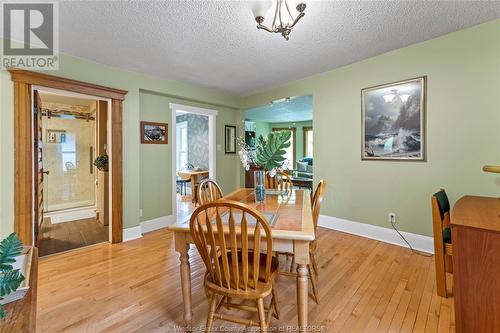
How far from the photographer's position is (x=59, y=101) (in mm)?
4707

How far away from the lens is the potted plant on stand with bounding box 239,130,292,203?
200 centimetres

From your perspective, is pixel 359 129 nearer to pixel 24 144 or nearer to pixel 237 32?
pixel 237 32

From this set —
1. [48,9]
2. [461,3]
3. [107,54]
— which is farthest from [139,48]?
[461,3]

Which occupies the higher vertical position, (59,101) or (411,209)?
(59,101)

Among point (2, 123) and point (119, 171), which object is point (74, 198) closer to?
point (119, 171)

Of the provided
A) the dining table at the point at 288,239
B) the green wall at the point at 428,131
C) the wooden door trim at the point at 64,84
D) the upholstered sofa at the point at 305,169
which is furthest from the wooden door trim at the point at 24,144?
the upholstered sofa at the point at 305,169

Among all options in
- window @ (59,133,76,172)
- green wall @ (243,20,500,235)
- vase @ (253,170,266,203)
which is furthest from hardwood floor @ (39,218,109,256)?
green wall @ (243,20,500,235)

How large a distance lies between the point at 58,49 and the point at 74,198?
3.52 meters

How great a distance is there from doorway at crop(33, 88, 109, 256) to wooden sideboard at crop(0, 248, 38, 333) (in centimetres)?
337

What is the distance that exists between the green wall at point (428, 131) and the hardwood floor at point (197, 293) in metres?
0.66

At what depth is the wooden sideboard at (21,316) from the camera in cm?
65

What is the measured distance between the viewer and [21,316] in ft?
2.26

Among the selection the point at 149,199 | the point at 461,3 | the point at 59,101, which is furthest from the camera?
the point at 59,101

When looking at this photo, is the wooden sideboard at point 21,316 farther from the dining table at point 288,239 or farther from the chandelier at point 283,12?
the chandelier at point 283,12
